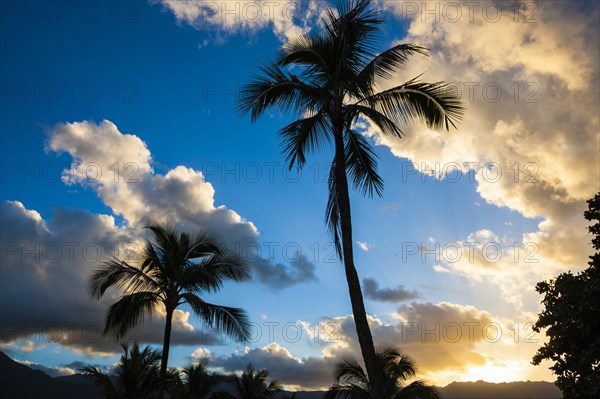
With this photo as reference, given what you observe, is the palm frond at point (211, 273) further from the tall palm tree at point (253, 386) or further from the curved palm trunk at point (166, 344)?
the tall palm tree at point (253, 386)

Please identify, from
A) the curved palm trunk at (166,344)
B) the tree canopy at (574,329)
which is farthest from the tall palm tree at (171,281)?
the tree canopy at (574,329)

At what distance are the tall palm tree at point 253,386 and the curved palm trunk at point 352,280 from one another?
103ft

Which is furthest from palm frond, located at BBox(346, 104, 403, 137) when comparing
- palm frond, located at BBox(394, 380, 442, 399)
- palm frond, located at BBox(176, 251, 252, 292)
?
palm frond, located at BBox(394, 380, 442, 399)

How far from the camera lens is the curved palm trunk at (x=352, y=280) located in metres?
10.9

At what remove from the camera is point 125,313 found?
19.0 metres

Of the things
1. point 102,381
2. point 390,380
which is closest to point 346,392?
point 390,380

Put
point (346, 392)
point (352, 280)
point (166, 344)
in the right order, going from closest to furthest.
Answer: point (352, 280), point (166, 344), point (346, 392)

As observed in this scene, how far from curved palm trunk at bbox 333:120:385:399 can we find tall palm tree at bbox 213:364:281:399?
31375mm

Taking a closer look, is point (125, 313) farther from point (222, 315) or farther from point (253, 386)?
point (253, 386)

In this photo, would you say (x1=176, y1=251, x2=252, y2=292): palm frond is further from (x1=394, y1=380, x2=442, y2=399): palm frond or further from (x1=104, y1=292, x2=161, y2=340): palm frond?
(x1=394, y1=380, x2=442, y2=399): palm frond

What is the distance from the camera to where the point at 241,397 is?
40531mm

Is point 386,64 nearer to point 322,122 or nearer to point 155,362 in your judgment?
point 322,122

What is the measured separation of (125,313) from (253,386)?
2410 centimetres

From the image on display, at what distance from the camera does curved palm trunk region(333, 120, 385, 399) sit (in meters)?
10.9
